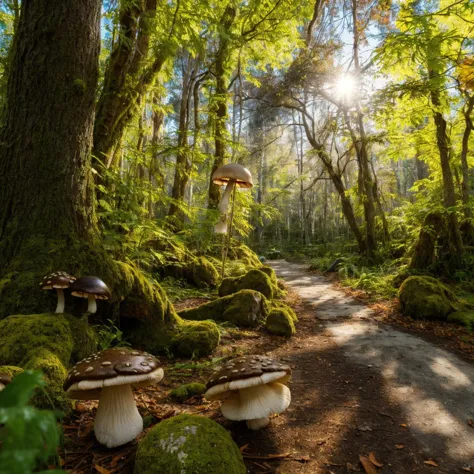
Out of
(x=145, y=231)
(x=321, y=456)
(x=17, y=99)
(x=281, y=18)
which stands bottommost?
(x=321, y=456)

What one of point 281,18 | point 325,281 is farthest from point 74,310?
point 325,281

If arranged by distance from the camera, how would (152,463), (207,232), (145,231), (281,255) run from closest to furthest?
(152,463), (145,231), (207,232), (281,255)

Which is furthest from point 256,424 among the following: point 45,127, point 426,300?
point 426,300

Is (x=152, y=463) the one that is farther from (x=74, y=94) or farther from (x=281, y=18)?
(x=281, y=18)

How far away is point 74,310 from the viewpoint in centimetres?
357

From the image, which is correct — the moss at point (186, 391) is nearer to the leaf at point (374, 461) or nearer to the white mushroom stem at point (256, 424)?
the white mushroom stem at point (256, 424)

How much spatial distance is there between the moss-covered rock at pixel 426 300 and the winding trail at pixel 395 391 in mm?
891

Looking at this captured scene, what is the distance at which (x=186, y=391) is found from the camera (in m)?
3.18

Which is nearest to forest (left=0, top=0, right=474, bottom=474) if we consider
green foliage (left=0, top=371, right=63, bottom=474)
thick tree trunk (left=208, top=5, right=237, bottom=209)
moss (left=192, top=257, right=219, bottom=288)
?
green foliage (left=0, top=371, right=63, bottom=474)

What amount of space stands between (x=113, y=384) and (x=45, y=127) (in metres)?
3.20

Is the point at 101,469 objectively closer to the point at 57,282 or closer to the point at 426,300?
the point at 57,282

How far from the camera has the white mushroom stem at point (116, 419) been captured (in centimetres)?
227

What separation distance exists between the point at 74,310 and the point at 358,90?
46.7 feet

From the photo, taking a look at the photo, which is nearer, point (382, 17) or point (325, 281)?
point (325, 281)
